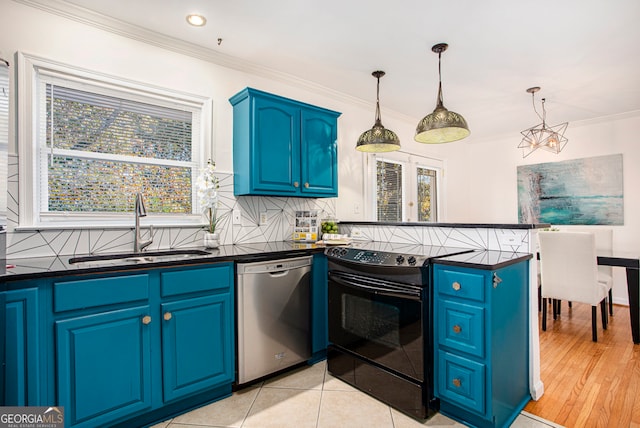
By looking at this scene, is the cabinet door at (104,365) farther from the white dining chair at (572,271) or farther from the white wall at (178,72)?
the white dining chair at (572,271)

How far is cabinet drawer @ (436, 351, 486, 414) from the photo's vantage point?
1.69 metres

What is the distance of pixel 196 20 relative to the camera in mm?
2191

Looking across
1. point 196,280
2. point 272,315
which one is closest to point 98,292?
point 196,280

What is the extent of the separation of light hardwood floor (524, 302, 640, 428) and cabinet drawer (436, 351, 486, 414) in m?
0.53

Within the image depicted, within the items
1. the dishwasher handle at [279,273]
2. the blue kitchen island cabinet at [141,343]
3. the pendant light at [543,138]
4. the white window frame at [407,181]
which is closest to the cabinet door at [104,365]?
the blue kitchen island cabinet at [141,343]

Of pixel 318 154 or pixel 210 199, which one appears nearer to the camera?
pixel 210 199

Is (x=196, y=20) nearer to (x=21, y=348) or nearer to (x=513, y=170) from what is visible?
(x=21, y=348)

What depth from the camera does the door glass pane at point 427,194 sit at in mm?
4727

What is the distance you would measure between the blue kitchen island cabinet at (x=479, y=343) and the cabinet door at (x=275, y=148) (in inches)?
55.4

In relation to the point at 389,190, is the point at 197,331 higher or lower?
lower

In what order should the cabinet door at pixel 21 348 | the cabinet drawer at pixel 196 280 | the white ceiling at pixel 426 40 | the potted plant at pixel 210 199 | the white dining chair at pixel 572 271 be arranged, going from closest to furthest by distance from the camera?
the cabinet door at pixel 21 348 → the cabinet drawer at pixel 196 280 → the white ceiling at pixel 426 40 → the potted plant at pixel 210 199 → the white dining chair at pixel 572 271

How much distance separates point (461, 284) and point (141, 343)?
1742 mm

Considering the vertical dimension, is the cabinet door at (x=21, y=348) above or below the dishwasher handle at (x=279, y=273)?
below

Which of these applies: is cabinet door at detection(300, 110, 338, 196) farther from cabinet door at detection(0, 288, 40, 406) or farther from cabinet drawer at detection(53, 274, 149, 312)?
cabinet door at detection(0, 288, 40, 406)
